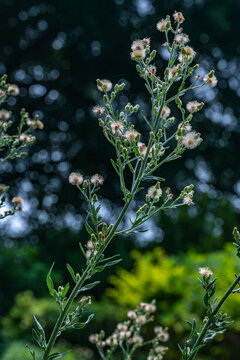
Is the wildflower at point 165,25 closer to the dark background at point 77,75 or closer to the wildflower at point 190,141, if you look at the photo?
the wildflower at point 190,141

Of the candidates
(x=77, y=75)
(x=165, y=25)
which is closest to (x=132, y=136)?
(x=165, y=25)

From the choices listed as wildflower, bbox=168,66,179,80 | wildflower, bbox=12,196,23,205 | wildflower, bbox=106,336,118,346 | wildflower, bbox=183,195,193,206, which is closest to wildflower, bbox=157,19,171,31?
wildflower, bbox=168,66,179,80

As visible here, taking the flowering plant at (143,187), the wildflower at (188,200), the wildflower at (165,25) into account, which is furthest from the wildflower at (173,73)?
the wildflower at (188,200)

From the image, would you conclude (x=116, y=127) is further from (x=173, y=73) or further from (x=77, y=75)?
(x=77, y=75)

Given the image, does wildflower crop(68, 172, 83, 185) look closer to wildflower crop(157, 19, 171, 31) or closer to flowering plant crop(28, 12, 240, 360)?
flowering plant crop(28, 12, 240, 360)

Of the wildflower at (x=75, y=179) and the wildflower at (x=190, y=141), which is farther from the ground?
the wildflower at (x=190, y=141)

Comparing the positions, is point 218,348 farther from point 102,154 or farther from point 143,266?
point 102,154

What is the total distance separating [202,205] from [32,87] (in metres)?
3.51

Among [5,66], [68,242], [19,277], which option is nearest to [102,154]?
[5,66]

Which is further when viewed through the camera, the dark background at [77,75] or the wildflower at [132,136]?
the dark background at [77,75]

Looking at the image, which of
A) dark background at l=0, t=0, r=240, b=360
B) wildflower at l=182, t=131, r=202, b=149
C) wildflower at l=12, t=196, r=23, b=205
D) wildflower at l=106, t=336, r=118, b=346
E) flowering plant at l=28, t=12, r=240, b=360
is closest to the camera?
flowering plant at l=28, t=12, r=240, b=360

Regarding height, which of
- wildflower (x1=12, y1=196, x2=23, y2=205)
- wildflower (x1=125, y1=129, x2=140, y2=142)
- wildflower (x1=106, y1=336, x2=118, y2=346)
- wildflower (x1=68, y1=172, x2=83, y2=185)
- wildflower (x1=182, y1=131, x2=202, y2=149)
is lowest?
wildflower (x1=106, y1=336, x2=118, y2=346)

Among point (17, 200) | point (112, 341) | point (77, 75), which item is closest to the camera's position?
point (17, 200)

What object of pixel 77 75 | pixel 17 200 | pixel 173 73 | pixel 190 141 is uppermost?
pixel 173 73
